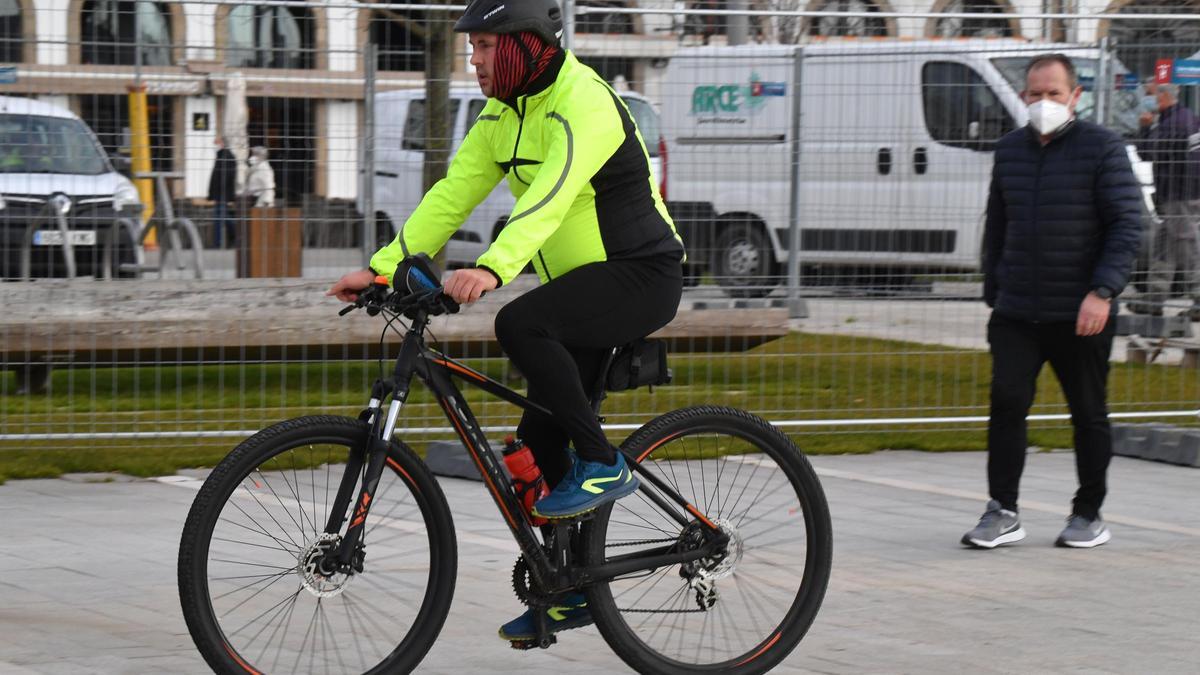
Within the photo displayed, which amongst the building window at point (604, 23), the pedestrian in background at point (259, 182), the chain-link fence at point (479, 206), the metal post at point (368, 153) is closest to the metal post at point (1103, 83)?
the chain-link fence at point (479, 206)

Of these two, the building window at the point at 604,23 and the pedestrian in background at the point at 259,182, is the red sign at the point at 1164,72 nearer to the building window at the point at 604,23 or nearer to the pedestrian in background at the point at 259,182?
the building window at the point at 604,23

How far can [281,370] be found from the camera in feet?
28.6

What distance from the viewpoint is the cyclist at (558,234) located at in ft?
13.8

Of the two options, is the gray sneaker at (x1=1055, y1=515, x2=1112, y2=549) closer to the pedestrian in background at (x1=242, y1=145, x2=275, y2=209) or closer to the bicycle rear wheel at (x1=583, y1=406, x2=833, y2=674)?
the bicycle rear wheel at (x1=583, y1=406, x2=833, y2=674)

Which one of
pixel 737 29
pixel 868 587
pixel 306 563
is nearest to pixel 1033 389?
pixel 868 587

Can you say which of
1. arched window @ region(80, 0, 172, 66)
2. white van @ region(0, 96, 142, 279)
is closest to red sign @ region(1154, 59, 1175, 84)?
arched window @ region(80, 0, 172, 66)

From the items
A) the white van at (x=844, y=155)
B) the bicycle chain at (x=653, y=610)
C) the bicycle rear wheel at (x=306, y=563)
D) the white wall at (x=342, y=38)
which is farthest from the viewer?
the white van at (x=844, y=155)

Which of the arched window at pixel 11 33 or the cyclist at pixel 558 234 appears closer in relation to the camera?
the cyclist at pixel 558 234

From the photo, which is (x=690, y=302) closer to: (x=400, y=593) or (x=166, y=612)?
(x=166, y=612)

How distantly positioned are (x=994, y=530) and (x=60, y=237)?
4.59 metres

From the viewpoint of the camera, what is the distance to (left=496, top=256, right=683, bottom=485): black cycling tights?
430 cm

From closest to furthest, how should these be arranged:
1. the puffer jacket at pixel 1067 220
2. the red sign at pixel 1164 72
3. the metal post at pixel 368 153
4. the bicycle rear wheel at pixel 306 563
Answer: the bicycle rear wheel at pixel 306 563, the puffer jacket at pixel 1067 220, the metal post at pixel 368 153, the red sign at pixel 1164 72

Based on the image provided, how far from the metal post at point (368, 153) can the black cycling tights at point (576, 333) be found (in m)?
4.10

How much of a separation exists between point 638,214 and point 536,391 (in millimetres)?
517
